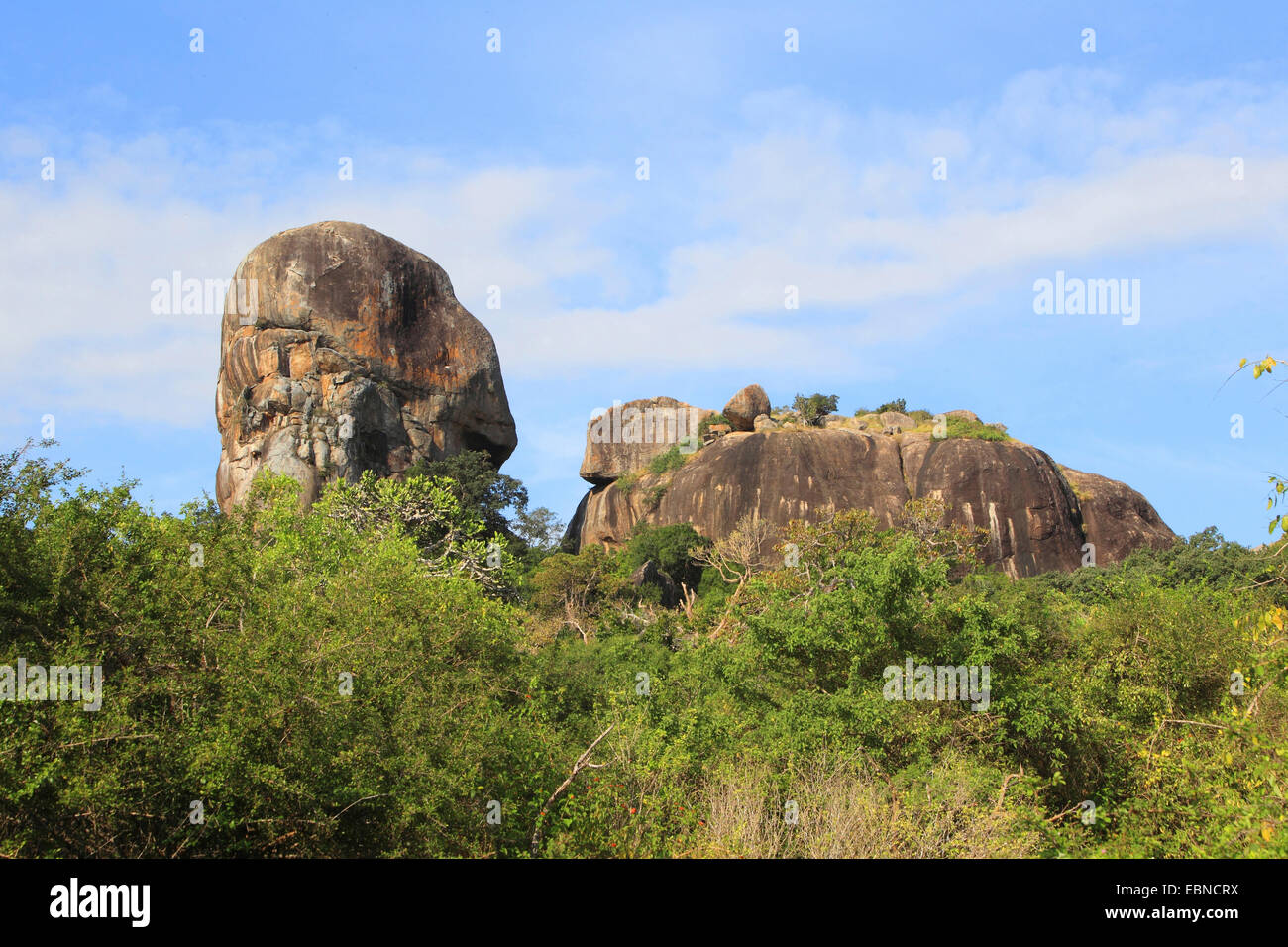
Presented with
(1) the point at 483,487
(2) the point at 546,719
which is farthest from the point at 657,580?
(2) the point at 546,719

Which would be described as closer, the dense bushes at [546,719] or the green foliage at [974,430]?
the dense bushes at [546,719]

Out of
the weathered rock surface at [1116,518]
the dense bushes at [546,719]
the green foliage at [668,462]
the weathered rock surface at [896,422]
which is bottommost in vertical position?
the dense bushes at [546,719]

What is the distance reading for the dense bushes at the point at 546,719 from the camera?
8.60m

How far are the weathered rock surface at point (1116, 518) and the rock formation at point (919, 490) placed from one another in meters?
0.05

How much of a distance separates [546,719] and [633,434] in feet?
135

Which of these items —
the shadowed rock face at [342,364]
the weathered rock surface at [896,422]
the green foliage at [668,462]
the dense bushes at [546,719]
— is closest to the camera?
the dense bushes at [546,719]

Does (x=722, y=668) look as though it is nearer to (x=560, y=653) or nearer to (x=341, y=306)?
(x=560, y=653)

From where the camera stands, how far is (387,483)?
2319cm

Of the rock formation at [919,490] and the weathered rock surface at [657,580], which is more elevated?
the rock formation at [919,490]

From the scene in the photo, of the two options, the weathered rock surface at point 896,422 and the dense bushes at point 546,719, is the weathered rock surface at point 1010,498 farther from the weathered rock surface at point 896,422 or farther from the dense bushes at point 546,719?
the dense bushes at point 546,719

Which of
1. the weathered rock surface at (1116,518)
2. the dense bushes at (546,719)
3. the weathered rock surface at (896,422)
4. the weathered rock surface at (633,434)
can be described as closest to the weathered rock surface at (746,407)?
the weathered rock surface at (633,434)

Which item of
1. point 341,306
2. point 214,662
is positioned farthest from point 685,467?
point 214,662

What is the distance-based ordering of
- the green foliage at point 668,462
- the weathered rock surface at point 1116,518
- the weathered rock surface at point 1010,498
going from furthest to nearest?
the green foliage at point 668,462
the weathered rock surface at point 1116,518
the weathered rock surface at point 1010,498

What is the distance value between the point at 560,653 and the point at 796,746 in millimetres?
10330
